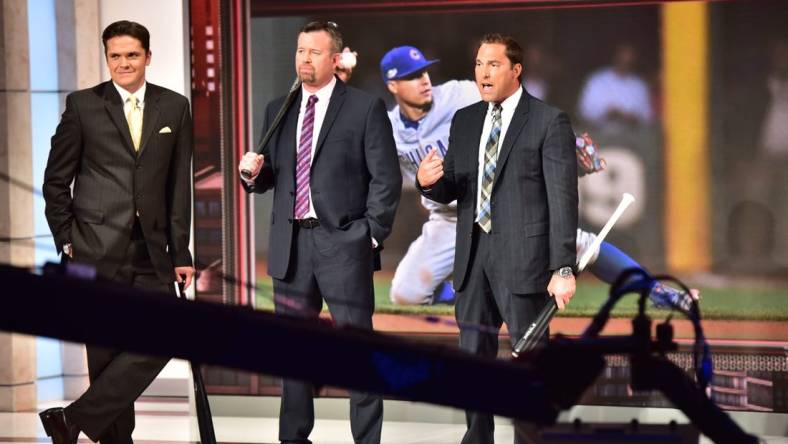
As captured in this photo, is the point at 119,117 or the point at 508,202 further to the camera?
the point at 119,117

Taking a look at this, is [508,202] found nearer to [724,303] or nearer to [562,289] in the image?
[562,289]

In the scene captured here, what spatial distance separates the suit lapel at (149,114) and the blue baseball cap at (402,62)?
1.53 metres

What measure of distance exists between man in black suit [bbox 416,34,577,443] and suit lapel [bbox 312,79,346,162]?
1.70 feet

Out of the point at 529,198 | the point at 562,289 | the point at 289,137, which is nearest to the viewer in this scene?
the point at 562,289

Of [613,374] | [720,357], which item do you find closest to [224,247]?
[613,374]

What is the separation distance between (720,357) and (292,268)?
86.6 inches

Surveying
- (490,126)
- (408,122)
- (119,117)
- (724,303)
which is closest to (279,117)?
(119,117)

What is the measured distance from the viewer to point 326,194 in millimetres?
4887

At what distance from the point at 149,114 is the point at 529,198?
153 cm

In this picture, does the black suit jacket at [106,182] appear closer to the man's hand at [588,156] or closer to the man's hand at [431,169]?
the man's hand at [431,169]

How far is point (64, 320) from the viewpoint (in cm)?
216

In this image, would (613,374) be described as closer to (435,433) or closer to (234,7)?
(435,433)

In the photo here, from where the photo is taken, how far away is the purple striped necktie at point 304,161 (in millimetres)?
4934

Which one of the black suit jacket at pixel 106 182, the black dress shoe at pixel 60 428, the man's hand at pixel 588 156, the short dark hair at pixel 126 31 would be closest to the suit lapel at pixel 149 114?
the black suit jacket at pixel 106 182
